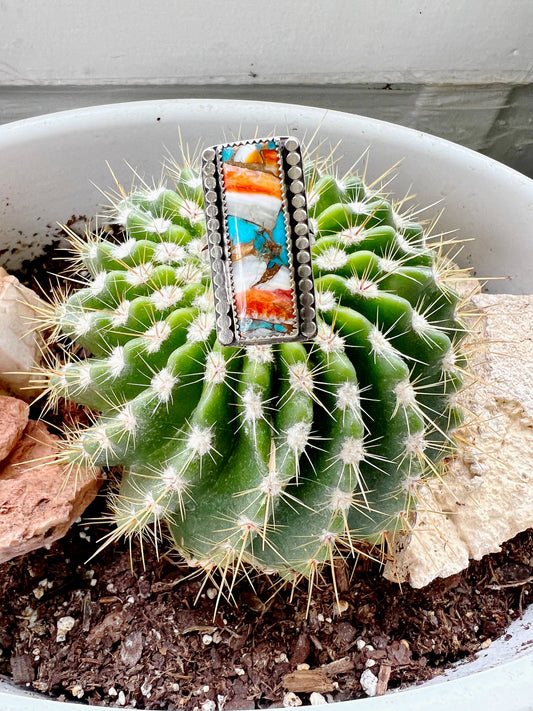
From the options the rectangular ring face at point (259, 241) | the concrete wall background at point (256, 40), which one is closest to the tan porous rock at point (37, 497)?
the rectangular ring face at point (259, 241)

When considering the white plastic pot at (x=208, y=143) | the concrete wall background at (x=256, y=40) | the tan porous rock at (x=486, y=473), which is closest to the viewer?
the tan porous rock at (x=486, y=473)

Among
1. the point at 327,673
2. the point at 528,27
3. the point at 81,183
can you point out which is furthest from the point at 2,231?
the point at 528,27

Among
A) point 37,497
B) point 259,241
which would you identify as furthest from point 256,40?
point 37,497

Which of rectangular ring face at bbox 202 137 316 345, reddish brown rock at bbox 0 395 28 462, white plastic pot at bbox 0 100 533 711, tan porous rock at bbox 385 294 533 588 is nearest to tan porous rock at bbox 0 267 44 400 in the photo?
reddish brown rock at bbox 0 395 28 462

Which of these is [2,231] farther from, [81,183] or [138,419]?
[138,419]

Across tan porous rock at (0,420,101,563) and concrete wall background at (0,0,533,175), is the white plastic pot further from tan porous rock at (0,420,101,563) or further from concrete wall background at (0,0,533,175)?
tan porous rock at (0,420,101,563)

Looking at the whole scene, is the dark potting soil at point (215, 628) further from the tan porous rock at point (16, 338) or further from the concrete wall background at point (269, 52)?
the concrete wall background at point (269, 52)
